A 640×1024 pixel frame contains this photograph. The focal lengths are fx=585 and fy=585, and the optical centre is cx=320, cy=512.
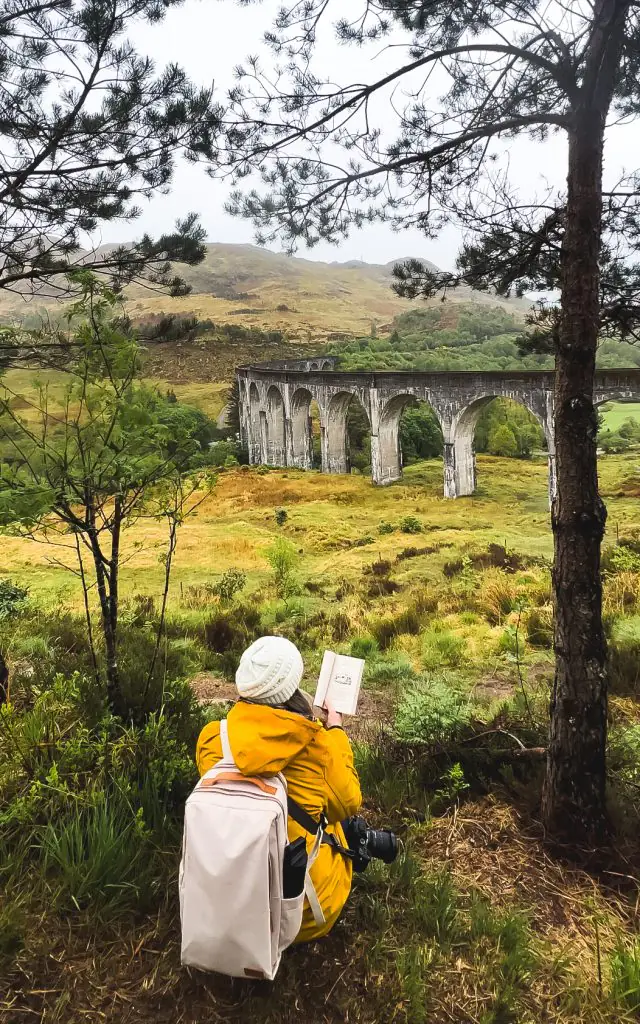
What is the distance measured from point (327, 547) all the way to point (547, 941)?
1513 cm

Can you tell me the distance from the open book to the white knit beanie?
0.39m

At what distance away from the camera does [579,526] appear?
9.50 feet

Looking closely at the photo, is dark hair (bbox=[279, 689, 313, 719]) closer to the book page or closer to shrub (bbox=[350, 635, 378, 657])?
the book page

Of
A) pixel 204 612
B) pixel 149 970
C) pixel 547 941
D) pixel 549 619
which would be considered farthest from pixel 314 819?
pixel 204 612

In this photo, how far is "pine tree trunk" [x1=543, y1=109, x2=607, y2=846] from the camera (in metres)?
2.88

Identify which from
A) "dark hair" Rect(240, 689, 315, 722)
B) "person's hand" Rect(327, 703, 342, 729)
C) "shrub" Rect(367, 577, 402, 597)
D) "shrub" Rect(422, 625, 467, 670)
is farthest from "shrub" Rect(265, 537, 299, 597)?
"dark hair" Rect(240, 689, 315, 722)

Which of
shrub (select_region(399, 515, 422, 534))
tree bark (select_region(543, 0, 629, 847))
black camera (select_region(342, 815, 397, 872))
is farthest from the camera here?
shrub (select_region(399, 515, 422, 534))

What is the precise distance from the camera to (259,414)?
136ft

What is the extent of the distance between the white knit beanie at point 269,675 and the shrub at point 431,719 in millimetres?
2067

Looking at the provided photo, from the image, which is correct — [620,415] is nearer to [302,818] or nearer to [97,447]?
[97,447]

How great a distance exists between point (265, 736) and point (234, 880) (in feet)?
1.30

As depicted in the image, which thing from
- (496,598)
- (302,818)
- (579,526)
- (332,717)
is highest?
(579,526)

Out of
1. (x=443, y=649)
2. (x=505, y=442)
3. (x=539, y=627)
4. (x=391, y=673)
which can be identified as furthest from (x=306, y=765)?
(x=505, y=442)

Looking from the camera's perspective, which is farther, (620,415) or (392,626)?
(620,415)
